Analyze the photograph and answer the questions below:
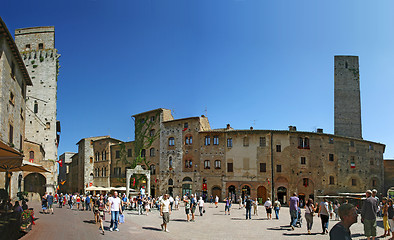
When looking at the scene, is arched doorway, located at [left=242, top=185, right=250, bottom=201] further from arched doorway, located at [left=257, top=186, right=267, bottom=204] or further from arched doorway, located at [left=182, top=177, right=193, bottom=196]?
arched doorway, located at [left=182, top=177, right=193, bottom=196]

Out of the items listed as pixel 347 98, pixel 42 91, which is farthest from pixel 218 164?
pixel 347 98

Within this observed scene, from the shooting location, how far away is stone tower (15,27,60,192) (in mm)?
47781

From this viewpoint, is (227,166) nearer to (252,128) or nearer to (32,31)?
(252,128)

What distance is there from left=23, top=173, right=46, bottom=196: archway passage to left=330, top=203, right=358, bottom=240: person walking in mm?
47264

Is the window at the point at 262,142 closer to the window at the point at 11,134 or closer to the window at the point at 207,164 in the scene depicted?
the window at the point at 207,164

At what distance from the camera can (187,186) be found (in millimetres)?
49594

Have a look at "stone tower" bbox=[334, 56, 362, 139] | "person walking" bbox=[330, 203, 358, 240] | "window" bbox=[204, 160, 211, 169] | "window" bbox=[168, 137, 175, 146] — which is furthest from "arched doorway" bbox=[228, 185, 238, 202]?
"person walking" bbox=[330, 203, 358, 240]

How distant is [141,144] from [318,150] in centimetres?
2620

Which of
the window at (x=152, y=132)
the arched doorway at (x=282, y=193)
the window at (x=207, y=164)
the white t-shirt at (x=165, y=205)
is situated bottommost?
the arched doorway at (x=282, y=193)

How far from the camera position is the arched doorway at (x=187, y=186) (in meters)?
49.4

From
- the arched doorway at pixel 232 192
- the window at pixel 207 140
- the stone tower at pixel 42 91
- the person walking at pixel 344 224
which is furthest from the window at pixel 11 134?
the arched doorway at pixel 232 192

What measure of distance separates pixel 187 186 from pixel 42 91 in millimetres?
24009

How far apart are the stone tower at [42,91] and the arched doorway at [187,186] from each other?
17.5m

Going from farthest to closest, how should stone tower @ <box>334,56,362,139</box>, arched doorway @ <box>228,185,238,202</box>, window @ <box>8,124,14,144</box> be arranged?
stone tower @ <box>334,56,362,139</box>
arched doorway @ <box>228,185,238,202</box>
window @ <box>8,124,14,144</box>
